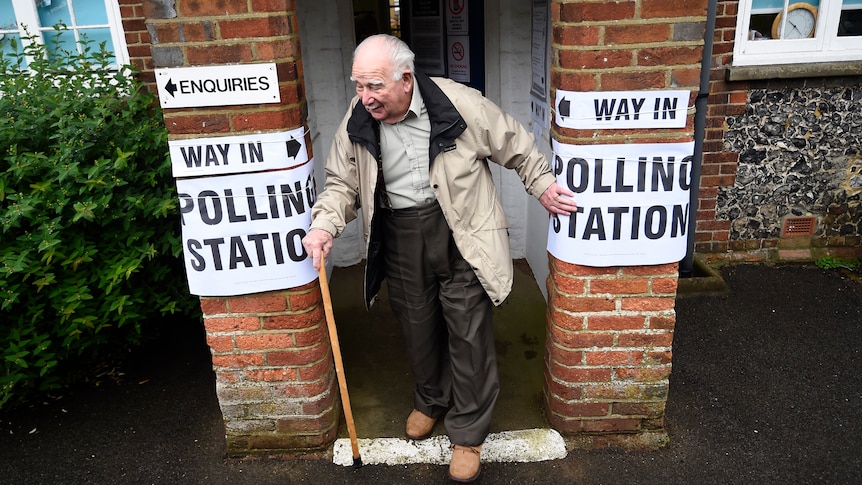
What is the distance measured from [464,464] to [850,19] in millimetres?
4478

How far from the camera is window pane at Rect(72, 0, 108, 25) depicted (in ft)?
16.9

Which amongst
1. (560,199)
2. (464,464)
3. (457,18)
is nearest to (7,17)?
(457,18)

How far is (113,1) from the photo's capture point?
5.01 metres

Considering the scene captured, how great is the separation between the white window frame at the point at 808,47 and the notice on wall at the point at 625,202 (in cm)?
261

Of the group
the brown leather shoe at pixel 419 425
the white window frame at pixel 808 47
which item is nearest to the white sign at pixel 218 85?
the brown leather shoe at pixel 419 425

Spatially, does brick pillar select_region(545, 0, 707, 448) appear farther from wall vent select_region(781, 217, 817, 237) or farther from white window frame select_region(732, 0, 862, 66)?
wall vent select_region(781, 217, 817, 237)

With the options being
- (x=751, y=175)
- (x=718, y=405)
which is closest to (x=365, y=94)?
(x=718, y=405)

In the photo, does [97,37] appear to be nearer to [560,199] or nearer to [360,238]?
[360,238]

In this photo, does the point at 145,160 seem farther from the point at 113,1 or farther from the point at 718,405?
the point at 718,405

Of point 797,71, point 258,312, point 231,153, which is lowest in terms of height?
point 258,312

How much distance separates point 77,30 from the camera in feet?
16.9

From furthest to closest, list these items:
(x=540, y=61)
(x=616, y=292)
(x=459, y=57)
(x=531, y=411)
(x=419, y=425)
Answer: (x=459, y=57), (x=540, y=61), (x=531, y=411), (x=419, y=425), (x=616, y=292)

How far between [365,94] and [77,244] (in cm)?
198

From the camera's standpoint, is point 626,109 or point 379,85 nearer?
point 379,85
